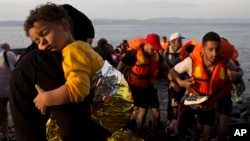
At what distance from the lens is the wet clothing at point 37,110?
68.4 inches

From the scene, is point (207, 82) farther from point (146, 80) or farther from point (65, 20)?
point (65, 20)

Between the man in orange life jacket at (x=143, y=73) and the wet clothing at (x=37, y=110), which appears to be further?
the man in orange life jacket at (x=143, y=73)

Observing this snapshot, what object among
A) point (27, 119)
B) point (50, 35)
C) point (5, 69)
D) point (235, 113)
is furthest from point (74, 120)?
point (235, 113)

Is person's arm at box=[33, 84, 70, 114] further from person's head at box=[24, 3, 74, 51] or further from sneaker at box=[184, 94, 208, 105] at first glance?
sneaker at box=[184, 94, 208, 105]

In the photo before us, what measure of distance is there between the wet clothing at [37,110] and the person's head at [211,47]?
11.7 feet

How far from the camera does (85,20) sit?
224 cm

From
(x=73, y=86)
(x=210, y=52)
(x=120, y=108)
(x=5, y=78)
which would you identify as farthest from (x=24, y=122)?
(x=5, y=78)

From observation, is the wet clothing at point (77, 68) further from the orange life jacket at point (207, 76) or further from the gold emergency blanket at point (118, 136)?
the orange life jacket at point (207, 76)

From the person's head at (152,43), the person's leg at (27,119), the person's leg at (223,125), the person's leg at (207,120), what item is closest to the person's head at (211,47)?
the person's leg at (207,120)

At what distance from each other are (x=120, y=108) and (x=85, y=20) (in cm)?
60

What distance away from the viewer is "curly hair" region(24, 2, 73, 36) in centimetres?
178

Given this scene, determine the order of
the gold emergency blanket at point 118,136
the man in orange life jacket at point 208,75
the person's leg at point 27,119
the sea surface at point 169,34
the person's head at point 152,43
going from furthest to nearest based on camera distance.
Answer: the sea surface at point 169,34, the person's head at point 152,43, the man in orange life jacket at point 208,75, the gold emergency blanket at point 118,136, the person's leg at point 27,119

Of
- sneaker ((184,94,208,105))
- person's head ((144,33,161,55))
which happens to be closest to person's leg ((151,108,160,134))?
person's head ((144,33,161,55))

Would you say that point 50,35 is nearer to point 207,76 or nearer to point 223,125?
point 207,76
